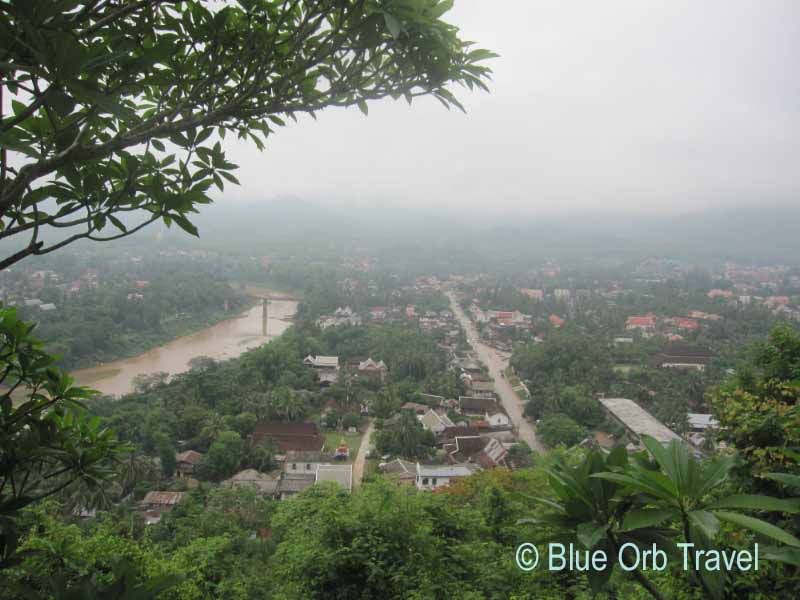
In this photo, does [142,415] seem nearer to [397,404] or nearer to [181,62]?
[397,404]

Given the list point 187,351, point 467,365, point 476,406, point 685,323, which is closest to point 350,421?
point 476,406

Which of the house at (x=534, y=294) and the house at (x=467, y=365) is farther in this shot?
the house at (x=534, y=294)

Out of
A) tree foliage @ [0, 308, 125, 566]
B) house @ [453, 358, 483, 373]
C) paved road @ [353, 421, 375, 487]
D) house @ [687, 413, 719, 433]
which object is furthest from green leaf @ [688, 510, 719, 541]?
house @ [453, 358, 483, 373]

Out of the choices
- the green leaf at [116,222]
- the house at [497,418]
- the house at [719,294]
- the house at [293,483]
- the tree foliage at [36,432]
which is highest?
the green leaf at [116,222]

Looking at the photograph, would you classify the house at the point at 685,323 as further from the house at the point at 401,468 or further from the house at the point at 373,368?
the house at the point at 401,468

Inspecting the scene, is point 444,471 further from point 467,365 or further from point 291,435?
point 467,365

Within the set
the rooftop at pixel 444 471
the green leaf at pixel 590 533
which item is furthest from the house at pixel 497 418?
the green leaf at pixel 590 533

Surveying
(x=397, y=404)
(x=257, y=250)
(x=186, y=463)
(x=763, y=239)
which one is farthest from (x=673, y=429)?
(x=763, y=239)

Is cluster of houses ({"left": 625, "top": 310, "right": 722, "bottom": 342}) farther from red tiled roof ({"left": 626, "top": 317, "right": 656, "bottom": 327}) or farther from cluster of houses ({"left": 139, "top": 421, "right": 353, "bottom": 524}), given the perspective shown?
cluster of houses ({"left": 139, "top": 421, "right": 353, "bottom": 524})
